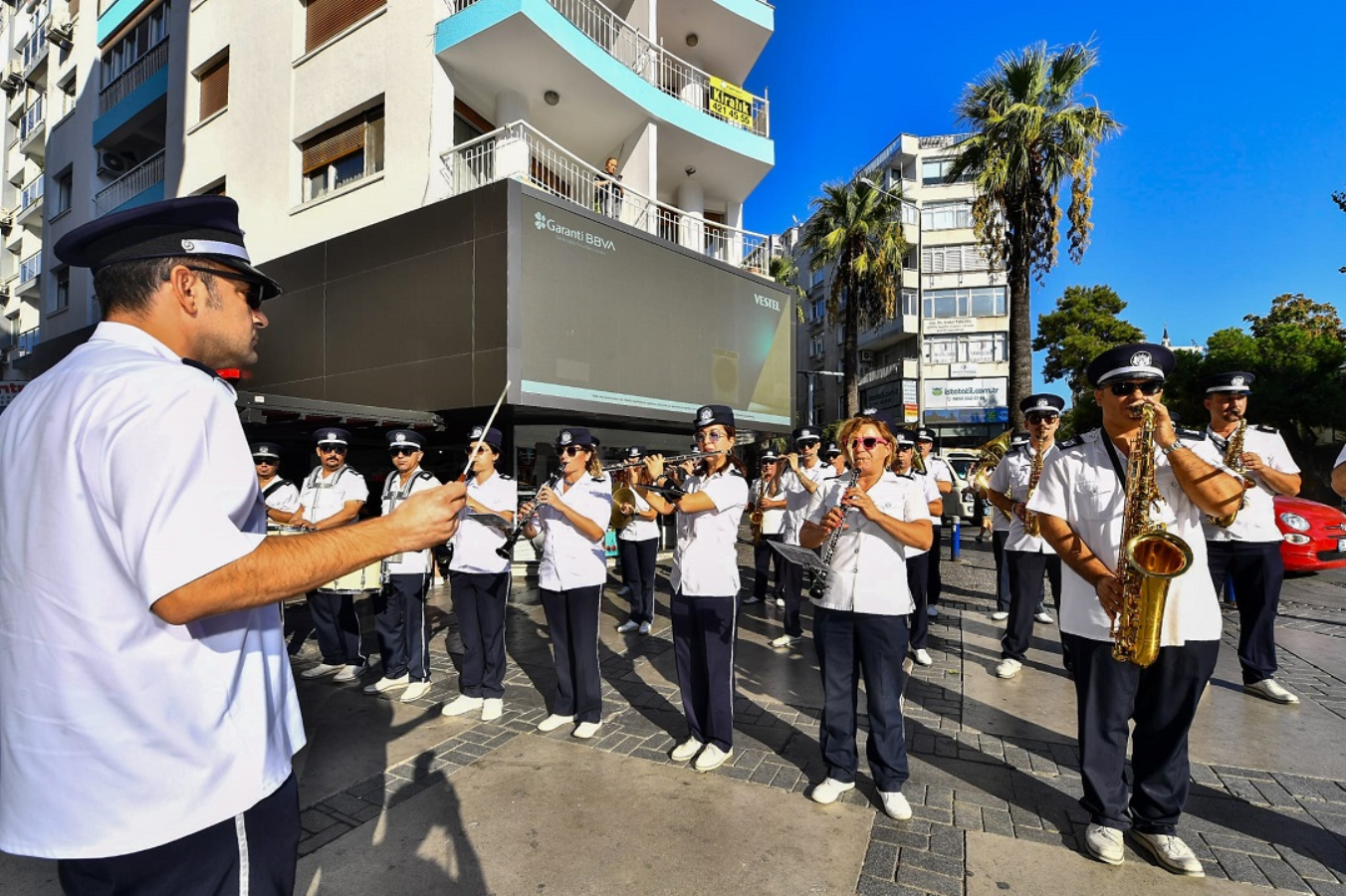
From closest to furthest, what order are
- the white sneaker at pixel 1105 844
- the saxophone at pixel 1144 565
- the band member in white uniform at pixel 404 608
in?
the saxophone at pixel 1144 565, the white sneaker at pixel 1105 844, the band member in white uniform at pixel 404 608

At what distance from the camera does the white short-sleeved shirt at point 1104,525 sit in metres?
3.06

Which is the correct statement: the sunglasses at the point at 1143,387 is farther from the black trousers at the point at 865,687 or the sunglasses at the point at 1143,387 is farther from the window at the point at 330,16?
the window at the point at 330,16

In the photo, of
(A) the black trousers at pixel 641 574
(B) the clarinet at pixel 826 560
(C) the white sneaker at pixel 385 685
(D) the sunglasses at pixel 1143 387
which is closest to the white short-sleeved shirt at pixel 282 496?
(C) the white sneaker at pixel 385 685

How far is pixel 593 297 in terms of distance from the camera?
12055mm

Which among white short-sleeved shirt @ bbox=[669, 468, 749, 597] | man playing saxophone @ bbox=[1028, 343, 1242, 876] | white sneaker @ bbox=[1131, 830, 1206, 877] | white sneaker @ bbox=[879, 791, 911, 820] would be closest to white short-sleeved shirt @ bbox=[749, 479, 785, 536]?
white short-sleeved shirt @ bbox=[669, 468, 749, 597]

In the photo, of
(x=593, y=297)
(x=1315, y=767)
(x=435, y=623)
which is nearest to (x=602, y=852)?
(x=1315, y=767)

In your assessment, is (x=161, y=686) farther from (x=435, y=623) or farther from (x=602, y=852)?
(x=435, y=623)

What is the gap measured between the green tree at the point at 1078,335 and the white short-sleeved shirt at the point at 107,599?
37.5 metres

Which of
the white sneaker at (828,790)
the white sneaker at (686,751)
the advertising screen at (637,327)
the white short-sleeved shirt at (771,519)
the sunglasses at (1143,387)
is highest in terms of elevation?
the advertising screen at (637,327)

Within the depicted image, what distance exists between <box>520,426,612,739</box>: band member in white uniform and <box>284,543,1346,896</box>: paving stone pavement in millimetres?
244

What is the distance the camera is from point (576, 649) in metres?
4.80

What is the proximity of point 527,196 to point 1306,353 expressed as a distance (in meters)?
25.9

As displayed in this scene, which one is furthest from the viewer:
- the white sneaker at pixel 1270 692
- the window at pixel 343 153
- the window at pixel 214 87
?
the window at pixel 214 87

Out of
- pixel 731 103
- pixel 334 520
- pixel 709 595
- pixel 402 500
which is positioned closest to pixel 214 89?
pixel 731 103
